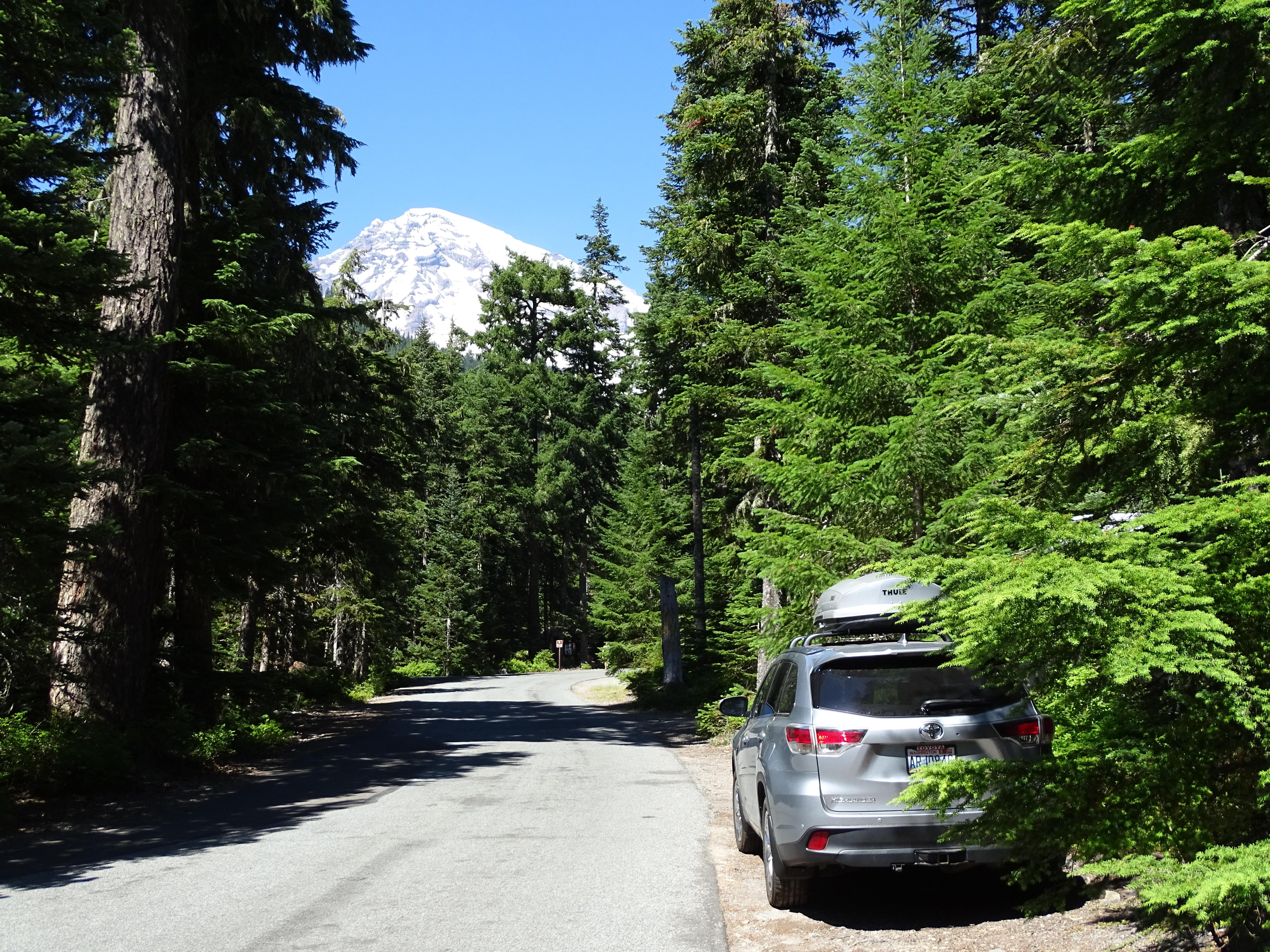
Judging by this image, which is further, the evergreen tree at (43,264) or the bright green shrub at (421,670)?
the bright green shrub at (421,670)

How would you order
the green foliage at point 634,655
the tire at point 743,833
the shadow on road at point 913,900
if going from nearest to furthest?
the shadow on road at point 913,900 → the tire at point 743,833 → the green foliage at point 634,655

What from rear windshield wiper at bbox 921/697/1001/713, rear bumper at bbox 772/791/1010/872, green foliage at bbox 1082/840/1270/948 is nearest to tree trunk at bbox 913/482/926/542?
rear windshield wiper at bbox 921/697/1001/713

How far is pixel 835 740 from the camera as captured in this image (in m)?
6.16

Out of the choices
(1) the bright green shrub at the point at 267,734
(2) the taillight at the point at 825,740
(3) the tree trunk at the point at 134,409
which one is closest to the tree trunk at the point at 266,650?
→ (1) the bright green shrub at the point at 267,734

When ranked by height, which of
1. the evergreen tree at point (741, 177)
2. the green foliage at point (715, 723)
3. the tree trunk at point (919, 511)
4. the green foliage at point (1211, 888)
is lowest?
the green foliage at point (715, 723)

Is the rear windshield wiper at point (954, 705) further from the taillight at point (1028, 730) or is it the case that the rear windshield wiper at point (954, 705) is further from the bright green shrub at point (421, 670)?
the bright green shrub at point (421, 670)

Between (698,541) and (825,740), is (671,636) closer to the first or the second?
(698,541)

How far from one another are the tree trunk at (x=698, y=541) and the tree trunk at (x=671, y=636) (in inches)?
27.4

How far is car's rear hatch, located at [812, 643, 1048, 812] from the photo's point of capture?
605cm

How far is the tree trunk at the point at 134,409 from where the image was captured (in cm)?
1304

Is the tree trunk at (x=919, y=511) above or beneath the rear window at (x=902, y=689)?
above

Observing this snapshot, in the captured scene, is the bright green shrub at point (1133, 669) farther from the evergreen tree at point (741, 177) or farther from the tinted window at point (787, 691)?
the evergreen tree at point (741, 177)

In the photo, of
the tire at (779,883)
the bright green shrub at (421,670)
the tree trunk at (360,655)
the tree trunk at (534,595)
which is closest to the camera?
the tire at (779,883)

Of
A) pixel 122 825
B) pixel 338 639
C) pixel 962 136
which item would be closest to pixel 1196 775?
pixel 962 136
